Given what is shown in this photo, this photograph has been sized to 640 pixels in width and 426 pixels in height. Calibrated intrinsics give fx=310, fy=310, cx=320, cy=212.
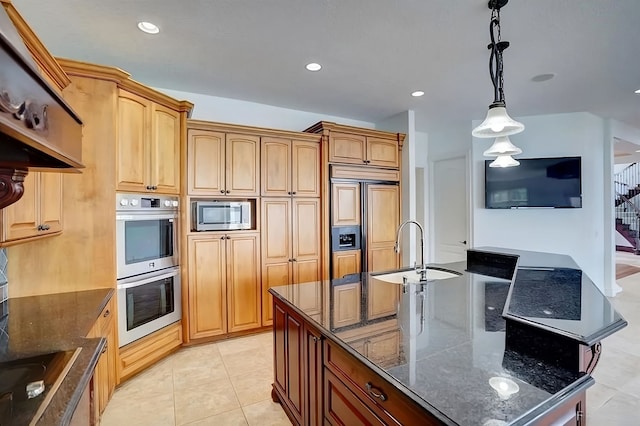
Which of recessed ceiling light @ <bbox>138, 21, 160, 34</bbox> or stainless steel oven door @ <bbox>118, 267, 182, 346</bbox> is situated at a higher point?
recessed ceiling light @ <bbox>138, 21, 160, 34</bbox>

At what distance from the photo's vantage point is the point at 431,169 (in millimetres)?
5688

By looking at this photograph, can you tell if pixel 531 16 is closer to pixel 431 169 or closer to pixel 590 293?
pixel 590 293

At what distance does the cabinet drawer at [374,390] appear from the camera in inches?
35.5

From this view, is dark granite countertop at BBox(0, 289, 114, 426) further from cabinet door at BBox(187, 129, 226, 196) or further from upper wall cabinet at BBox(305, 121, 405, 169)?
upper wall cabinet at BBox(305, 121, 405, 169)

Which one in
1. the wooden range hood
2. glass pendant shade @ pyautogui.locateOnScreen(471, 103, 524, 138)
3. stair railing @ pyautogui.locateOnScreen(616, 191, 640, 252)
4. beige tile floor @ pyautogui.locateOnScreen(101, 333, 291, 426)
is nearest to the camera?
the wooden range hood

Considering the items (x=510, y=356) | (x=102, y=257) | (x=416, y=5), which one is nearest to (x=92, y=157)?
(x=102, y=257)

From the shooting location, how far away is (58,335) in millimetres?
1418

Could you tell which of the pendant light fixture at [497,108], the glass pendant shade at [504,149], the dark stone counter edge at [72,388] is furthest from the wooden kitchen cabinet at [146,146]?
the glass pendant shade at [504,149]

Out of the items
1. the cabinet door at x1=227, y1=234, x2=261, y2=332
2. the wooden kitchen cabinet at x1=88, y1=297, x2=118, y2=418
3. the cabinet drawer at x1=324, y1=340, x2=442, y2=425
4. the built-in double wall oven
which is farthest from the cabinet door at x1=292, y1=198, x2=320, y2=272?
the cabinet drawer at x1=324, y1=340, x2=442, y2=425

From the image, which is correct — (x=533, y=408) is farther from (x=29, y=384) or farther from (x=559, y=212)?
(x=559, y=212)

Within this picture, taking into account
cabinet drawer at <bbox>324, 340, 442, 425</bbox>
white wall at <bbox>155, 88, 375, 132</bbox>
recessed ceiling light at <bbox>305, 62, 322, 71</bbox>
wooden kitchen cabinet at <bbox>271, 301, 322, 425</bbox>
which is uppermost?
recessed ceiling light at <bbox>305, 62, 322, 71</bbox>

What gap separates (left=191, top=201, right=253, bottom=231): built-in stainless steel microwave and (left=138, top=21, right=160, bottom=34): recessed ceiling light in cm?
151

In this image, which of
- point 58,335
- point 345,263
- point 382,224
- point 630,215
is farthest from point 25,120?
point 630,215

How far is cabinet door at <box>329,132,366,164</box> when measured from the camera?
379cm
